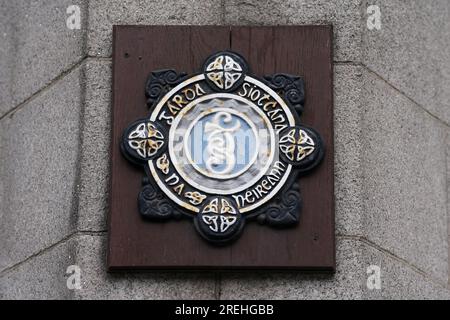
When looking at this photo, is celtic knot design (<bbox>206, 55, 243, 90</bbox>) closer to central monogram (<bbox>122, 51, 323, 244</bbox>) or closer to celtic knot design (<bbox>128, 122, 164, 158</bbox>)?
central monogram (<bbox>122, 51, 323, 244</bbox>)

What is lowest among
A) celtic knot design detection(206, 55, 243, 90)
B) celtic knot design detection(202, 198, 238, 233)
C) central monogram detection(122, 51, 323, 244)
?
celtic knot design detection(202, 198, 238, 233)

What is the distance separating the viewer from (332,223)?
33.3 ft

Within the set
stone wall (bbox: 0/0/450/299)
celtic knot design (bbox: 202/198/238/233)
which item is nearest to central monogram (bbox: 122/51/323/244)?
celtic knot design (bbox: 202/198/238/233)

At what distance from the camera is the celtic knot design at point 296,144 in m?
10.3

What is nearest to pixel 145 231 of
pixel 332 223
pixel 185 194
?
pixel 185 194

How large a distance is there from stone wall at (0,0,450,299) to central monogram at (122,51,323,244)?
271 mm

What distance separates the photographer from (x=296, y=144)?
33.7 feet

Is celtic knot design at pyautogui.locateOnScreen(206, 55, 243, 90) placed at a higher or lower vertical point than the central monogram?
higher

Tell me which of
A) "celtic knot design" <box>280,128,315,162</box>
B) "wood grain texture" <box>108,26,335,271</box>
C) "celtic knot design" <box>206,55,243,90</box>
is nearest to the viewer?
"wood grain texture" <box>108,26,335,271</box>

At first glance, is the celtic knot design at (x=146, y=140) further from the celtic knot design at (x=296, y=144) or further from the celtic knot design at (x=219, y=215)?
the celtic knot design at (x=296, y=144)

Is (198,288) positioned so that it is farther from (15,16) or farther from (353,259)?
(15,16)

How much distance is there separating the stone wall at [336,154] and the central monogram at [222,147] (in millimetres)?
271

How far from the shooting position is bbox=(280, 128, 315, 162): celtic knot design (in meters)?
10.3

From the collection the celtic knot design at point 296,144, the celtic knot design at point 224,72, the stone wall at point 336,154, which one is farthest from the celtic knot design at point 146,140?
the celtic knot design at point 296,144
